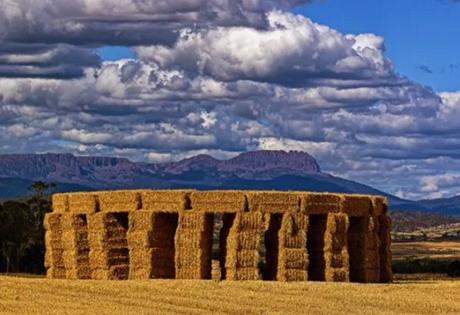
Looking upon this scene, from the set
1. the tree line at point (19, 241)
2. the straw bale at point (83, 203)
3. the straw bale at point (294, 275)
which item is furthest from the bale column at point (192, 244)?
the tree line at point (19, 241)

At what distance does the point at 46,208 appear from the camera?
7850 centimetres

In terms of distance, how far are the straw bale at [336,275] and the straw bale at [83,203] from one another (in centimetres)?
797

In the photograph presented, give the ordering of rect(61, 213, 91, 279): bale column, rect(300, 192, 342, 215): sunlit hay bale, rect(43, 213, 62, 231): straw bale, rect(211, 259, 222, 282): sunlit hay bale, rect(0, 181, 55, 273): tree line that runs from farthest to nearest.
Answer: rect(0, 181, 55, 273): tree line
rect(43, 213, 62, 231): straw bale
rect(61, 213, 91, 279): bale column
rect(211, 259, 222, 282): sunlit hay bale
rect(300, 192, 342, 215): sunlit hay bale

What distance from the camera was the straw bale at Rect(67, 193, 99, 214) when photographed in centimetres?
4288

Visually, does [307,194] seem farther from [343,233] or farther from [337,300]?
[337,300]

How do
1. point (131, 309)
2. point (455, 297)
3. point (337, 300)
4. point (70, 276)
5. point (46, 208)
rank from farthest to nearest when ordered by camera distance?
point (46, 208) < point (70, 276) < point (455, 297) < point (337, 300) < point (131, 309)

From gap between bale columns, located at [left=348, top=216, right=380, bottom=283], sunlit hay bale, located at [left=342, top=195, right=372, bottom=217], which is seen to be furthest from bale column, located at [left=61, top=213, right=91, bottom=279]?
gap between bale columns, located at [left=348, top=216, right=380, bottom=283]

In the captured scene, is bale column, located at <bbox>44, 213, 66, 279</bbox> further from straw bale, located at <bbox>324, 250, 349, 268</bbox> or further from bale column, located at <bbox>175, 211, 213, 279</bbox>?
straw bale, located at <bbox>324, 250, 349, 268</bbox>

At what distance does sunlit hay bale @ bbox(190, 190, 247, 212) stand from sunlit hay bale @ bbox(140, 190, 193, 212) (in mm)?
260

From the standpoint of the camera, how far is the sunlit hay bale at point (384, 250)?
1809 inches

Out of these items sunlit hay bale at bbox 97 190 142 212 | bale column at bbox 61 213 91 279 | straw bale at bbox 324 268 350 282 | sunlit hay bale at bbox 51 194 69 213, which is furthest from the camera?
sunlit hay bale at bbox 51 194 69 213

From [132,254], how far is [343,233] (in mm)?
6939

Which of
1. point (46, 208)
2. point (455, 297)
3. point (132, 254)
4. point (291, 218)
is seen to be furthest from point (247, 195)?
point (46, 208)

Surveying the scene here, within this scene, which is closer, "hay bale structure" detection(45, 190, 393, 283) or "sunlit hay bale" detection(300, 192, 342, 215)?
"hay bale structure" detection(45, 190, 393, 283)
